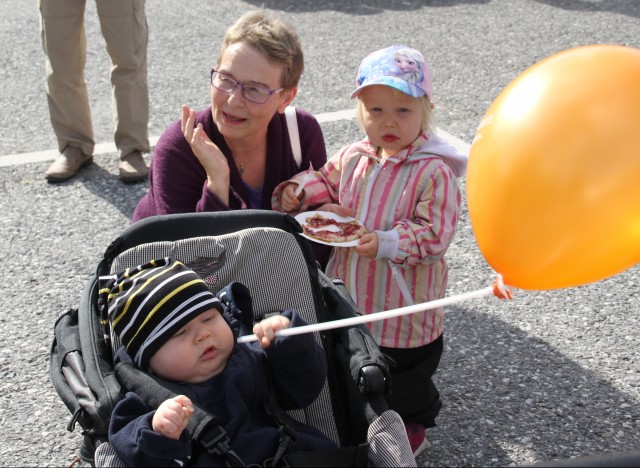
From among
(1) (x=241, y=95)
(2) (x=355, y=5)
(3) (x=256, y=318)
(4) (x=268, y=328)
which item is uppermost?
(1) (x=241, y=95)

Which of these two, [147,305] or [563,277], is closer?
[563,277]

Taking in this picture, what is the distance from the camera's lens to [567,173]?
199 cm

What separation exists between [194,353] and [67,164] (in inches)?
120

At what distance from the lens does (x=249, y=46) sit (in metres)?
2.94

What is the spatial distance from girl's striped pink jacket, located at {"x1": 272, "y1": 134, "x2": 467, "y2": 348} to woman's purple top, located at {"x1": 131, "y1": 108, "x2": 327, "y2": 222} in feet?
0.44

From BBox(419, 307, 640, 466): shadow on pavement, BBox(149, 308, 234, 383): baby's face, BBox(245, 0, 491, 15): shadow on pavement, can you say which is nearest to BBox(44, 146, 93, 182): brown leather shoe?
BBox(419, 307, 640, 466): shadow on pavement

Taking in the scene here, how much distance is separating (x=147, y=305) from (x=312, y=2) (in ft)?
22.3

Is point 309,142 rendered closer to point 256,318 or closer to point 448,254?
point 256,318

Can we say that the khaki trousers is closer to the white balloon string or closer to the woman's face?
the woman's face

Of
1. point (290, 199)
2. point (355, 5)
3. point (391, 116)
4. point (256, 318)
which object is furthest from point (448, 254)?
point (355, 5)

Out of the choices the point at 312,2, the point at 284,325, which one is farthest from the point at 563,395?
the point at 312,2

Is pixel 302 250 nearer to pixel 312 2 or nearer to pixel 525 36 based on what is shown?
pixel 525 36

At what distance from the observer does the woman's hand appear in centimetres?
292

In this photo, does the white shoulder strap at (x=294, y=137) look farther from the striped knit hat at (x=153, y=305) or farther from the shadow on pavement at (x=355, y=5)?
the shadow on pavement at (x=355, y=5)
